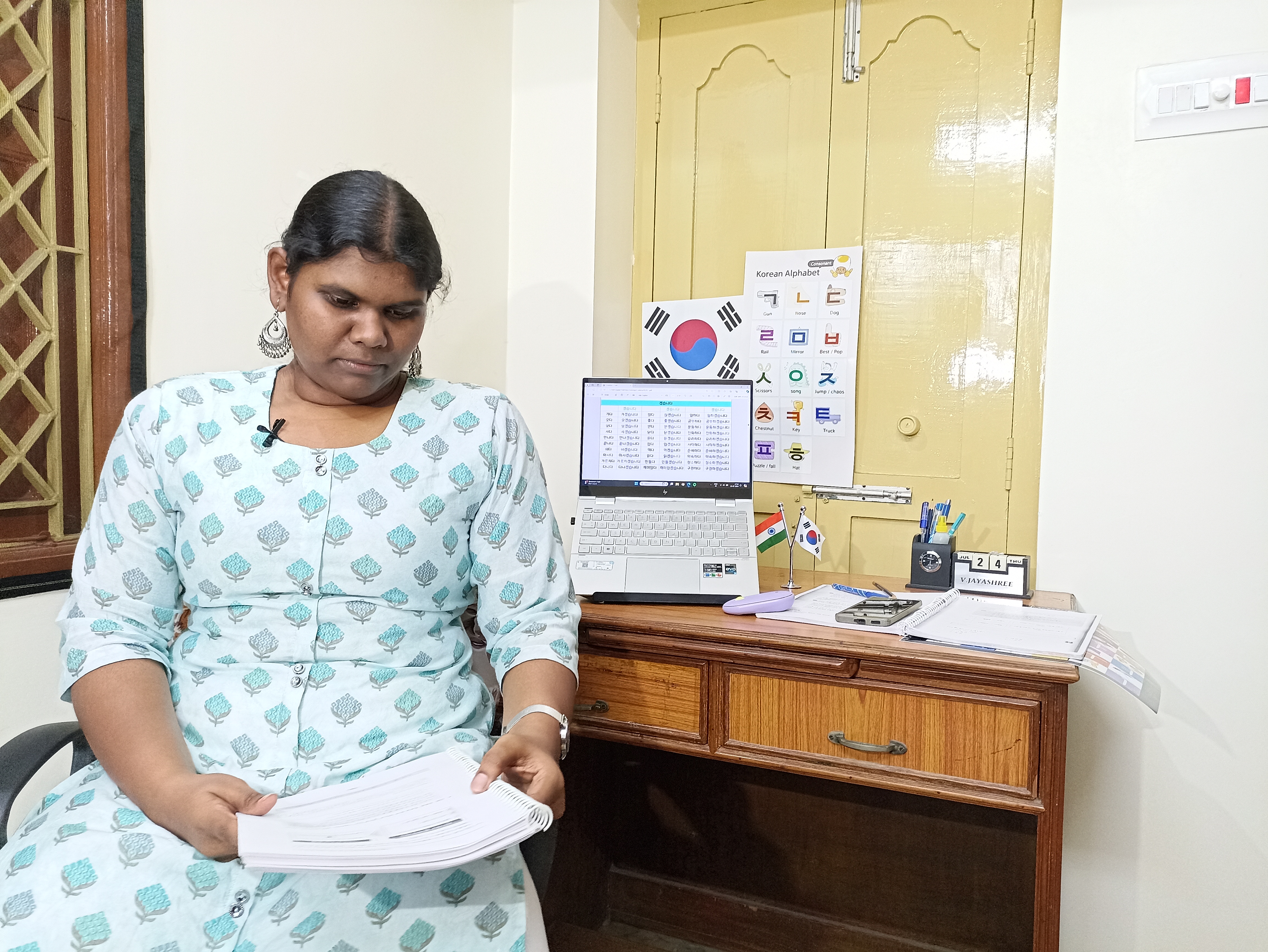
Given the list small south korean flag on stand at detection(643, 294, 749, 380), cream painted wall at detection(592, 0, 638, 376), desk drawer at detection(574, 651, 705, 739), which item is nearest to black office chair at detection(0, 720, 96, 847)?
desk drawer at detection(574, 651, 705, 739)

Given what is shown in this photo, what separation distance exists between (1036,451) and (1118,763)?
0.65 metres

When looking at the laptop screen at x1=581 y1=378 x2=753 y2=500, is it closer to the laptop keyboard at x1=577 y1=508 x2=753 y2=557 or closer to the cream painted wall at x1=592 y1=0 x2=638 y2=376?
the laptop keyboard at x1=577 y1=508 x2=753 y2=557

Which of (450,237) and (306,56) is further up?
(306,56)

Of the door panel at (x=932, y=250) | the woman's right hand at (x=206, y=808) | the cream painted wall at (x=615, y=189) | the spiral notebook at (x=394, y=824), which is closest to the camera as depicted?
the spiral notebook at (x=394, y=824)

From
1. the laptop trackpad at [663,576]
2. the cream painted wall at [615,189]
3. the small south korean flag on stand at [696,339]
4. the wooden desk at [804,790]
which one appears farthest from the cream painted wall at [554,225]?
the wooden desk at [804,790]

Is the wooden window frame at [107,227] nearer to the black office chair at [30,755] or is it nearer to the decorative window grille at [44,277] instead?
the decorative window grille at [44,277]

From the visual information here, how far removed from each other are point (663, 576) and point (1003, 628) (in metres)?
0.58

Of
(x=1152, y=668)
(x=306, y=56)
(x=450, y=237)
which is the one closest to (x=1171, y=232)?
(x=1152, y=668)

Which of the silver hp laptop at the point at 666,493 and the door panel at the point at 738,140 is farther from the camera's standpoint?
the door panel at the point at 738,140

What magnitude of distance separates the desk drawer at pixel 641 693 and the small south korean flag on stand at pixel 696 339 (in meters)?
0.85

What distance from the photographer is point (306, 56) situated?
1627 millimetres

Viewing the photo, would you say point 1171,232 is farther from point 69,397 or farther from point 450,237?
point 69,397

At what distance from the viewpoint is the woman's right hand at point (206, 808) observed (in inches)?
32.7

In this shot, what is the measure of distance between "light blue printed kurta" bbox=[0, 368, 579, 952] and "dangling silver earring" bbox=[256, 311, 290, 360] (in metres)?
0.10
